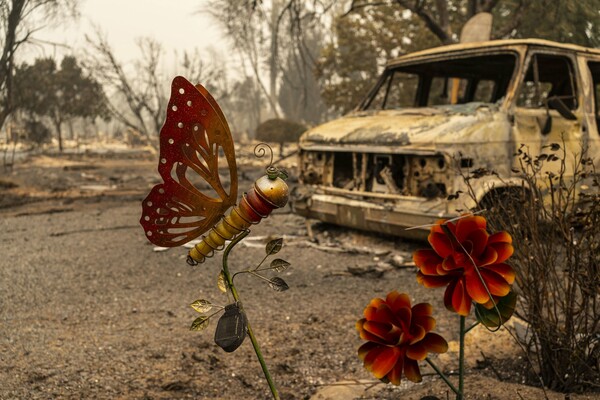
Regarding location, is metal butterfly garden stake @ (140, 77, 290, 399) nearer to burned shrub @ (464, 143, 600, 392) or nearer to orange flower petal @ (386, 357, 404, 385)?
orange flower petal @ (386, 357, 404, 385)

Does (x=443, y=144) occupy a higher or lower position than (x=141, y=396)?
higher

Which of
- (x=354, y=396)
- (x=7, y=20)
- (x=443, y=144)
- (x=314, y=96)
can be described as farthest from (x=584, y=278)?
(x=314, y=96)

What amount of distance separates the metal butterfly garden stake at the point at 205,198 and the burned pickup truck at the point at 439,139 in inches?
112

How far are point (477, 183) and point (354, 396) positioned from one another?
2.49 meters

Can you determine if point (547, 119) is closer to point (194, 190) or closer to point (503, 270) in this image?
point (503, 270)

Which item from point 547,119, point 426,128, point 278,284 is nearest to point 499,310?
point 278,284

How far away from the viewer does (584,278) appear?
A: 7.33 feet

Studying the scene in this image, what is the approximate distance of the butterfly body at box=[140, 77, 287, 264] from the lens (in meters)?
1.36

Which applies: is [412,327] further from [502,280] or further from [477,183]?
[477,183]

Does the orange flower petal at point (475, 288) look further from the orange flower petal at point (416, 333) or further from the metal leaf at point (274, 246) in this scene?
the metal leaf at point (274, 246)

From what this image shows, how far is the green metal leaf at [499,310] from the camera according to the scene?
1365 mm

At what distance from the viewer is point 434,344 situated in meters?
1.33

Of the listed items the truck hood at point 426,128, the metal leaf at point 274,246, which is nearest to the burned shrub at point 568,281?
the metal leaf at point 274,246

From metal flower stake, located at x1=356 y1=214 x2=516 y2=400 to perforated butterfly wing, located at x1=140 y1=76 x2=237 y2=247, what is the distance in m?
0.51
